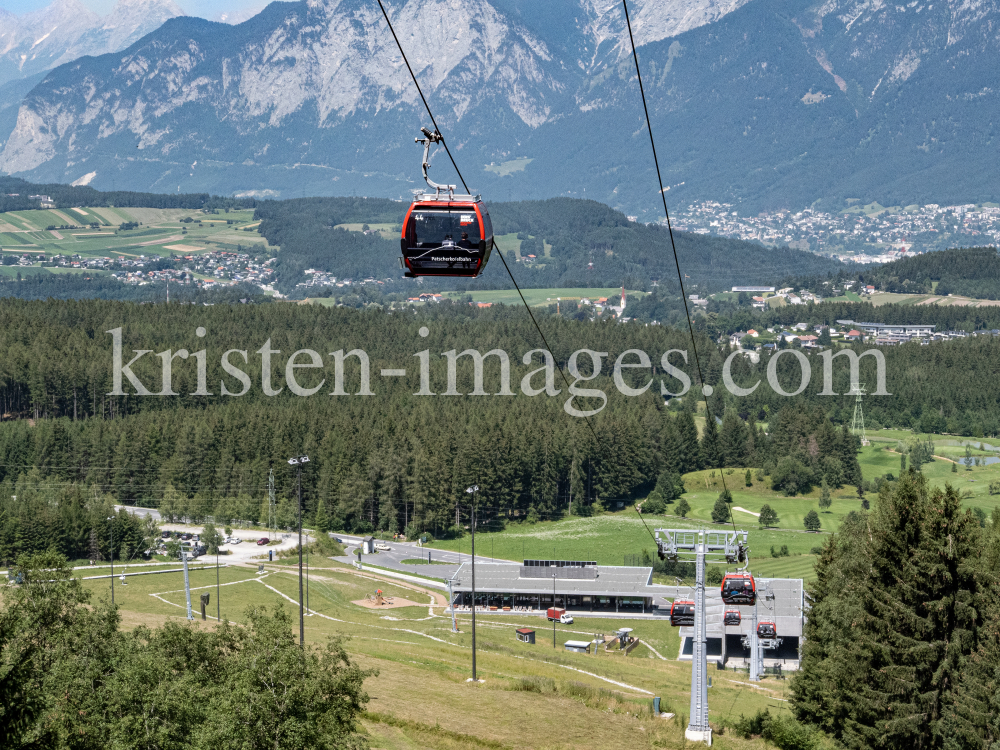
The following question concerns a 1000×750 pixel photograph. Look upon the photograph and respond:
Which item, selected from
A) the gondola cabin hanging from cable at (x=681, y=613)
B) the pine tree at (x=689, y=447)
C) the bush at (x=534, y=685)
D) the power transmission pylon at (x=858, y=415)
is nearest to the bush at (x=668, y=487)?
the pine tree at (x=689, y=447)

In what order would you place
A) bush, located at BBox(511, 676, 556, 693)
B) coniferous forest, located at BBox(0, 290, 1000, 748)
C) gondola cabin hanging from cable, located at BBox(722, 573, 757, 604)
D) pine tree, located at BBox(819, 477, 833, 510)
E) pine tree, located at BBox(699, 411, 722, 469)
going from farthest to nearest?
pine tree, located at BBox(699, 411, 722, 469) → pine tree, located at BBox(819, 477, 833, 510) → gondola cabin hanging from cable, located at BBox(722, 573, 757, 604) → bush, located at BBox(511, 676, 556, 693) → coniferous forest, located at BBox(0, 290, 1000, 748)

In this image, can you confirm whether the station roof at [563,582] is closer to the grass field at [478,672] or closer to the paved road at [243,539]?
the grass field at [478,672]

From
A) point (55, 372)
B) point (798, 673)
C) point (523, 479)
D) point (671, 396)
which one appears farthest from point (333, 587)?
point (671, 396)

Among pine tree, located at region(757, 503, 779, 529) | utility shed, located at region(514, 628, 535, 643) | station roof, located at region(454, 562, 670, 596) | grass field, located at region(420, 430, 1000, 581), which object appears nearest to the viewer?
utility shed, located at region(514, 628, 535, 643)

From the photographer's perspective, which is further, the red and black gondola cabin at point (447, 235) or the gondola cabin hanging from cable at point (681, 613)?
the gondola cabin hanging from cable at point (681, 613)

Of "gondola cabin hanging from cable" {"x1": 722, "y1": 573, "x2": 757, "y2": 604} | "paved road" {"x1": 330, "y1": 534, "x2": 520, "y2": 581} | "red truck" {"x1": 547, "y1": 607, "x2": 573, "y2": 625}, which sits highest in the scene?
"gondola cabin hanging from cable" {"x1": 722, "y1": 573, "x2": 757, "y2": 604}

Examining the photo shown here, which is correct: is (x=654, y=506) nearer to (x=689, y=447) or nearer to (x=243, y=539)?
(x=689, y=447)

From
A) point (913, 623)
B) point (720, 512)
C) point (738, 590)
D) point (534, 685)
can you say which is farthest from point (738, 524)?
point (913, 623)

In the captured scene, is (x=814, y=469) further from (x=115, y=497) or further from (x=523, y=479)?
(x=115, y=497)

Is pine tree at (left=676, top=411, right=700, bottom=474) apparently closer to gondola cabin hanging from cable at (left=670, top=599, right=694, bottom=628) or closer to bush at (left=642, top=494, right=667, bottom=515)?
bush at (left=642, top=494, right=667, bottom=515)

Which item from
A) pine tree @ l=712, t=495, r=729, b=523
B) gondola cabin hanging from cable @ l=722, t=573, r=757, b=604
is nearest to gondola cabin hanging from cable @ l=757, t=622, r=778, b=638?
gondola cabin hanging from cable @ l=722, t=573, r=757, b=604
